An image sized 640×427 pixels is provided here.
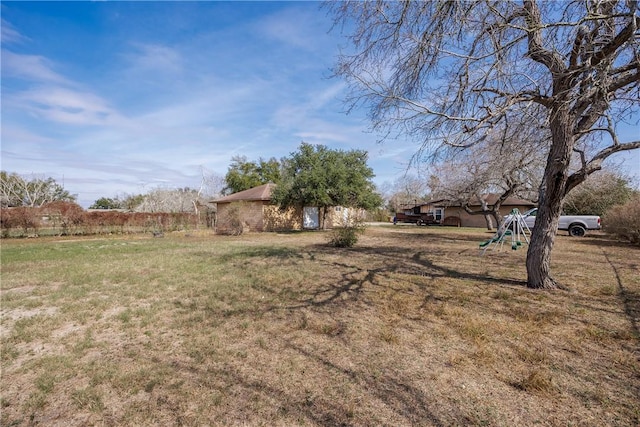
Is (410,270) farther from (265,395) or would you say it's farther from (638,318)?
(265,395)

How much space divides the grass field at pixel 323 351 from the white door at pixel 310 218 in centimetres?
1721

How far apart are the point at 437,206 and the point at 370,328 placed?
32.8 meters

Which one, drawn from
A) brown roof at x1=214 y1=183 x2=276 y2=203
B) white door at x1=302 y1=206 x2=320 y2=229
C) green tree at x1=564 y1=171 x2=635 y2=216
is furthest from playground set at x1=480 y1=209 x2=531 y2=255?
brown roof at x1=214 y1=183 x2=276 y2=203

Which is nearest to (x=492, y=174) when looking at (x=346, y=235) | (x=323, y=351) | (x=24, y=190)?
(x=346, y=235)

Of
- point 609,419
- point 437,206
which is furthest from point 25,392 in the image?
point 437,206

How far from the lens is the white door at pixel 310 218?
916 inches

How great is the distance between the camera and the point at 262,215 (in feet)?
70.3

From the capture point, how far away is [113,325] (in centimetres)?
384

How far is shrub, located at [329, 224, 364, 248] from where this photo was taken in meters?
11.1

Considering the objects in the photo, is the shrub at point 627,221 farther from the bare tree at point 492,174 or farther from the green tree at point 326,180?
the green tree at point 326,180

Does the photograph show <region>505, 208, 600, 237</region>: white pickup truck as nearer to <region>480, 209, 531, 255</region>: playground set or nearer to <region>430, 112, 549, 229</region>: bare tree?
<region>430, 112, 549, 229</region>: bare tree

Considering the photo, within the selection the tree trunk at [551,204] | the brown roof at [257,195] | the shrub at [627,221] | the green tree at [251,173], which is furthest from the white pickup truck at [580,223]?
the green tree at [251,173]

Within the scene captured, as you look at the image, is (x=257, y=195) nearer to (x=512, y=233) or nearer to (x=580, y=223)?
(x=512, y=233)

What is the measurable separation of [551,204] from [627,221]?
1017cm
